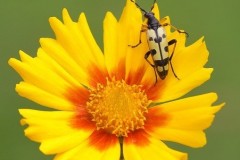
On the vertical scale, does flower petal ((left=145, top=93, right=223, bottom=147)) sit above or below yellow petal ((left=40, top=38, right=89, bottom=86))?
below

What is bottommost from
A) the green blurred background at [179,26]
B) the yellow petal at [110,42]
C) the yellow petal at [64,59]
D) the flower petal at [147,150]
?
the flower petal at [147,150]

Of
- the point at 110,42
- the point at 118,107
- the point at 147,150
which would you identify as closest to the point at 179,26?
the point at 110,42

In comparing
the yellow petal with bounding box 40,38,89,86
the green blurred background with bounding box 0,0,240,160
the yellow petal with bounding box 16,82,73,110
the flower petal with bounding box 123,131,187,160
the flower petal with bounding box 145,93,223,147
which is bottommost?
the flower petal with bounding box 123,131,187,160

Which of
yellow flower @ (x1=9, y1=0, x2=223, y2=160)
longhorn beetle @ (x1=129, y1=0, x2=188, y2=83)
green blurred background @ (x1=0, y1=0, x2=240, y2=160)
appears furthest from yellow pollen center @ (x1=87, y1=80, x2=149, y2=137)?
green blurred background @ (x1=0, y1=0, x2=240, y2=160)

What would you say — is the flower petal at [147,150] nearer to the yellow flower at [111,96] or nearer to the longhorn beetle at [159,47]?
the yellow flower at [111,96]

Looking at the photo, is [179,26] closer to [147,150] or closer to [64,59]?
[64,59]

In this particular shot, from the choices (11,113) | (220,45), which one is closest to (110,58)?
(11,113)

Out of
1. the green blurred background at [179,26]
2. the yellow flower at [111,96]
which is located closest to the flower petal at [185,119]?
the yellow flower at [111,96]

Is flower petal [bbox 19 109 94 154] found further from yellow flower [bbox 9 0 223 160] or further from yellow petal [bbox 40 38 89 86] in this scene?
yellow petal [bbox 40 38 89 86]

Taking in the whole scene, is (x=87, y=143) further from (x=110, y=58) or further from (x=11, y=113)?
(x=11, y=113)
